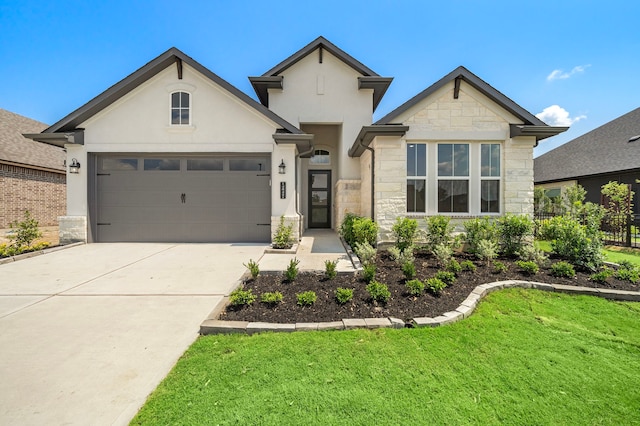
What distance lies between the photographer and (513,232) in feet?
22.5

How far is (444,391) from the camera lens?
8.02 feet

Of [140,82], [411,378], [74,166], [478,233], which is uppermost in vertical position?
[140,82]

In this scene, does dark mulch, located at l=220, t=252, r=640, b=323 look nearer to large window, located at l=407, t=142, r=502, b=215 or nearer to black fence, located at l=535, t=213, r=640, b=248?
large window, located at l=407, t=142, r=502, b=215

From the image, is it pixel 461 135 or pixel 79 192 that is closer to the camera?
pixel 461 135

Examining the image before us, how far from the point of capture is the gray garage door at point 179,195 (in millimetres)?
9312

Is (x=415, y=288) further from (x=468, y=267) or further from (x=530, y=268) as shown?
(x=530, y=268)

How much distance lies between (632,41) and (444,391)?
51.1ft

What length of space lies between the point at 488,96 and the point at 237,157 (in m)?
7.86

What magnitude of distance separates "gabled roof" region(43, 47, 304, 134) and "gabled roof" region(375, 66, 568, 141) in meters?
3.44

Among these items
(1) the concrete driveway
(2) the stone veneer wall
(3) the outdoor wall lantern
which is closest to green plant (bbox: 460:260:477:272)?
(1) the concrete driveway

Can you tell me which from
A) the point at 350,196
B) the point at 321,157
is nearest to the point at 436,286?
the point at 350,196

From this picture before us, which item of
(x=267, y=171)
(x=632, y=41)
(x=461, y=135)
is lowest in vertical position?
(x=267, y=171)

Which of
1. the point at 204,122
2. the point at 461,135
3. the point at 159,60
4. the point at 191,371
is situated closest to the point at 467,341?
the point at 191,371

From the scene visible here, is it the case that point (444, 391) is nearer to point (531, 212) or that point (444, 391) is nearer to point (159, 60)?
point (531, 212)
